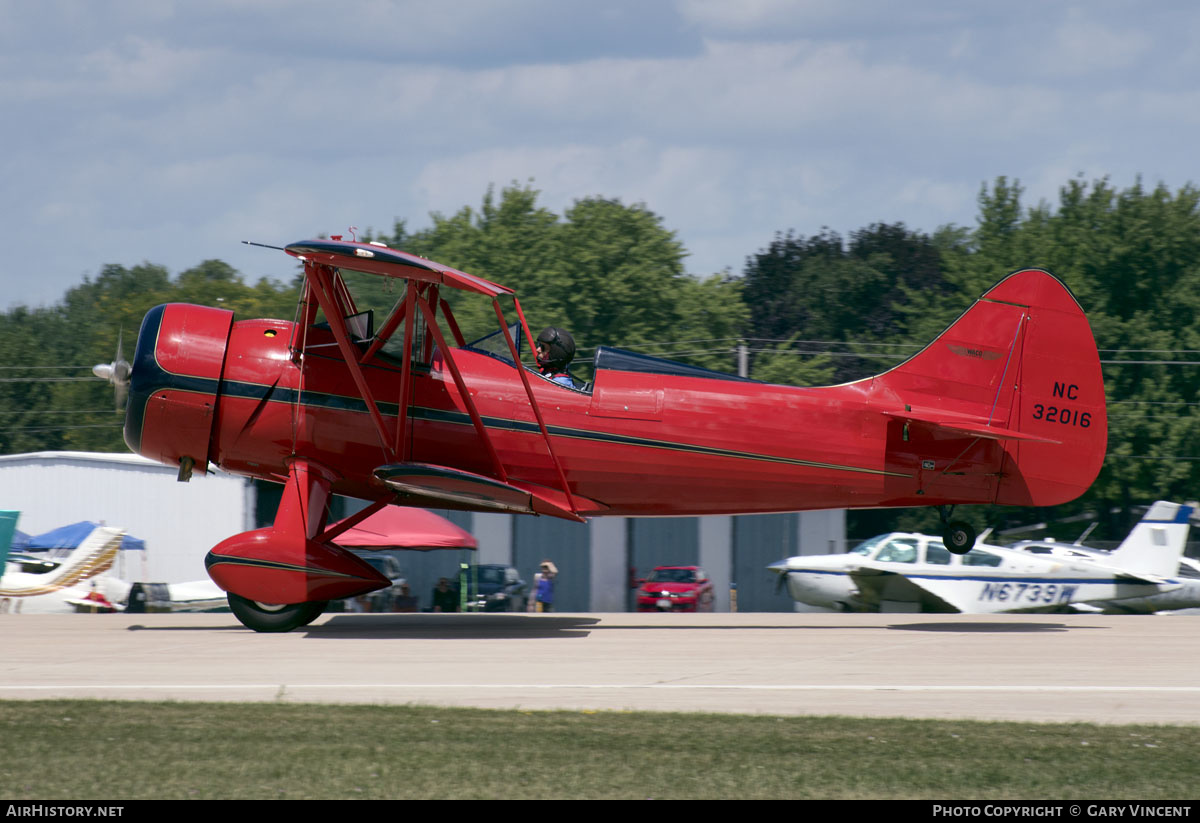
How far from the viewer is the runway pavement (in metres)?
8.32

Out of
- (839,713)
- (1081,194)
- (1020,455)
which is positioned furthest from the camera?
(1081,194)

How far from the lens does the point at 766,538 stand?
27375 millimetres

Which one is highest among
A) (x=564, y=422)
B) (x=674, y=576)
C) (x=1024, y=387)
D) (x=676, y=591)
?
(x=1024, y=387)

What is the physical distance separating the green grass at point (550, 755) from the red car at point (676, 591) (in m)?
17.6

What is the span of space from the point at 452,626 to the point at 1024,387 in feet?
23.2

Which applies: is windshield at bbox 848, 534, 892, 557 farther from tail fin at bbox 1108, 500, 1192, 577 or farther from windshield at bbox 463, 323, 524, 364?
windshield at bbox 463, 323, 524, 364

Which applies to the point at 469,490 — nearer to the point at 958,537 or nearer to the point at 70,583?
the point at 958,537

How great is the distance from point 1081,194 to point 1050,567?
131 ft

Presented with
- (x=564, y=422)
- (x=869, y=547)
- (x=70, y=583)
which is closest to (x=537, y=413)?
(x=564, y=422)

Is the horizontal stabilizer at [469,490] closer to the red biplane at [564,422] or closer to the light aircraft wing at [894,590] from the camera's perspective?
the red biplane at [564,422]

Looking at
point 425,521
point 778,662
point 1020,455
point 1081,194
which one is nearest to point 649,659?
point 778,662

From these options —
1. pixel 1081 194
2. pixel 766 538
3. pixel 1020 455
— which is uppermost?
pixel 1081 194

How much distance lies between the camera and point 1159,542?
20.7 meters

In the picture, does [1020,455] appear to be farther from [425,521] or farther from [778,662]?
[425,521]
